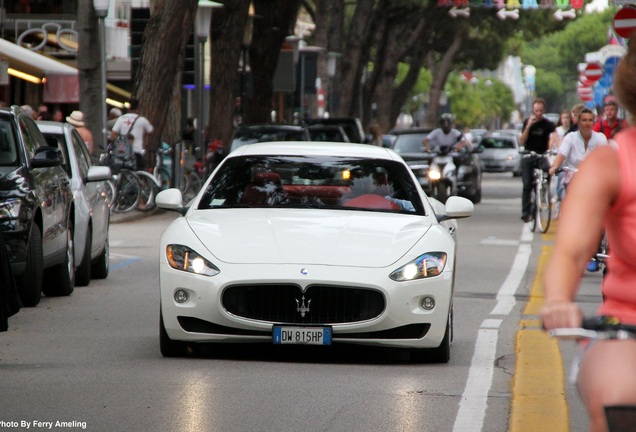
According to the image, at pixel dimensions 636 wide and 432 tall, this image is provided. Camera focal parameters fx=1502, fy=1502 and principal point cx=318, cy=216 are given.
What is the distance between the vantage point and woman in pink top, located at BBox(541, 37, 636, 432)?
326 cm

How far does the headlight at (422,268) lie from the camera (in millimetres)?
8742

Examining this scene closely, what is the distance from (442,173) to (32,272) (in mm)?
17721

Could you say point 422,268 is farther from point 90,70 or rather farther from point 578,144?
point 90,70

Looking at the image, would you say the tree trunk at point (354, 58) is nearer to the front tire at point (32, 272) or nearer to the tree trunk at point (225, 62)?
the tree trunk at point (225, 62)

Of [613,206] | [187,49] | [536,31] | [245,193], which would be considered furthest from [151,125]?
[536,31]

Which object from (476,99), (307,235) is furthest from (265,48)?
(476,99)

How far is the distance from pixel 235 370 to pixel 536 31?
60580mm

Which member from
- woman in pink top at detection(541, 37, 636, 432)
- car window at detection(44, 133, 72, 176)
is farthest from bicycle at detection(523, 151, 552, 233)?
woman in pink top at detection(541, 37, 636, 432)

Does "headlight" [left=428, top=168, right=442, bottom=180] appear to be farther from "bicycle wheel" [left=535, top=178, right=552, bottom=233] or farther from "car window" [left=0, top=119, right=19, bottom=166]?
"car window" [left=0, top=119, right=19, bottom=166]

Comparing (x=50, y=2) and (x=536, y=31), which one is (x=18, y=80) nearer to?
(x=50, y=2)

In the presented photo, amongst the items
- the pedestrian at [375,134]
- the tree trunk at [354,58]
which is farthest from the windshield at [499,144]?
the pedestrian at [375,134]

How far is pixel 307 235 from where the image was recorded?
29.6 feet

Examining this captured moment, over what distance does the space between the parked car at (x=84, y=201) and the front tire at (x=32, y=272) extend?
1.63 meters

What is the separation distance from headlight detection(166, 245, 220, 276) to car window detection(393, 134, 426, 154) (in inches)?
865
